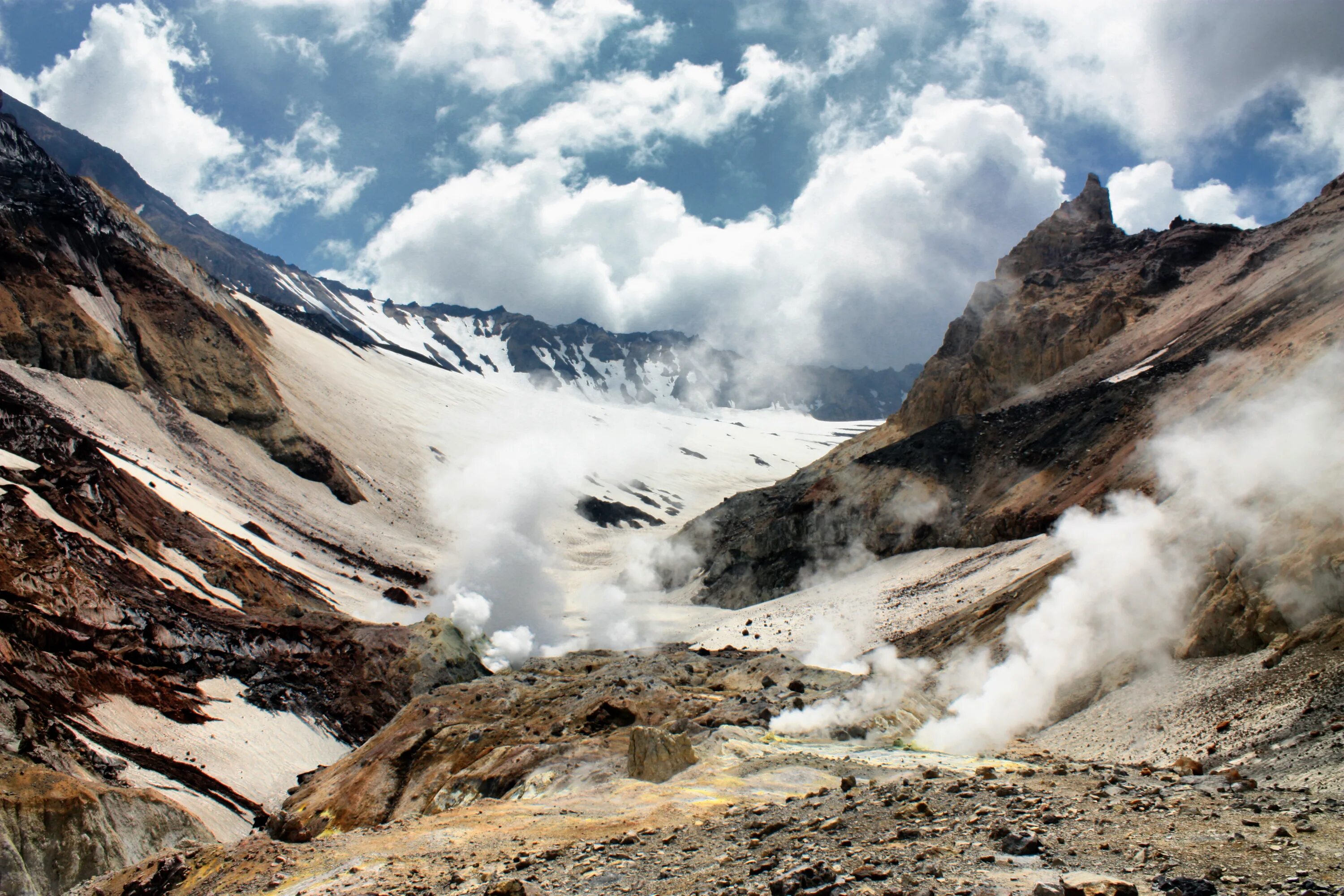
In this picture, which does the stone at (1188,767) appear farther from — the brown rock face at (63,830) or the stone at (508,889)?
the brown rock face at (63,830)

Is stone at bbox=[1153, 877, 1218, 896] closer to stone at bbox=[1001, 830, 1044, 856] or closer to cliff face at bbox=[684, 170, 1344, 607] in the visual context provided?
stone at bbox=[1001, 830, 1044, 856]

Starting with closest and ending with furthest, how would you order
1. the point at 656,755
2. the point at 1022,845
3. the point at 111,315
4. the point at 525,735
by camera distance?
the point at 1022,845
the point at 656,755
the point at 525,735
the point at 111,315

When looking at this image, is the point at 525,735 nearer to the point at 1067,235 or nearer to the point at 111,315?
the point at 111,315

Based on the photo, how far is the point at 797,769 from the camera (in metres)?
13.5

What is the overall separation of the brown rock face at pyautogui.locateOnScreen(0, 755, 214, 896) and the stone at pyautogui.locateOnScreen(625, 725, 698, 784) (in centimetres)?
920

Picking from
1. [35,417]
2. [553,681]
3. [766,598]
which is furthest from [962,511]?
[35,417]

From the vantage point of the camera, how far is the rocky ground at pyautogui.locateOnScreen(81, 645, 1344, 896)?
6516 mm

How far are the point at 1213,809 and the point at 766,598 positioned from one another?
47049 millimetres

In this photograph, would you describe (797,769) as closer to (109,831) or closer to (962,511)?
(109,831)

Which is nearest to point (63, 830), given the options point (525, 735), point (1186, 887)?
point (525, 735)

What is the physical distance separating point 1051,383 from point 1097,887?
59556 mm

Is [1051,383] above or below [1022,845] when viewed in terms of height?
above

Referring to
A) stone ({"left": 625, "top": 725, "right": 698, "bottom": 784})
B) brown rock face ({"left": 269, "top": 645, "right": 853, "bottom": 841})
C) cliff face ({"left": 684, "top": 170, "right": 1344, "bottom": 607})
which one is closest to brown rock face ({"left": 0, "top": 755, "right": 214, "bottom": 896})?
brown rock face ({"left": 269, "top": 645, "right": 853, "bottom": 841})

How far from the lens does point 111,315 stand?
6600 centimetres
